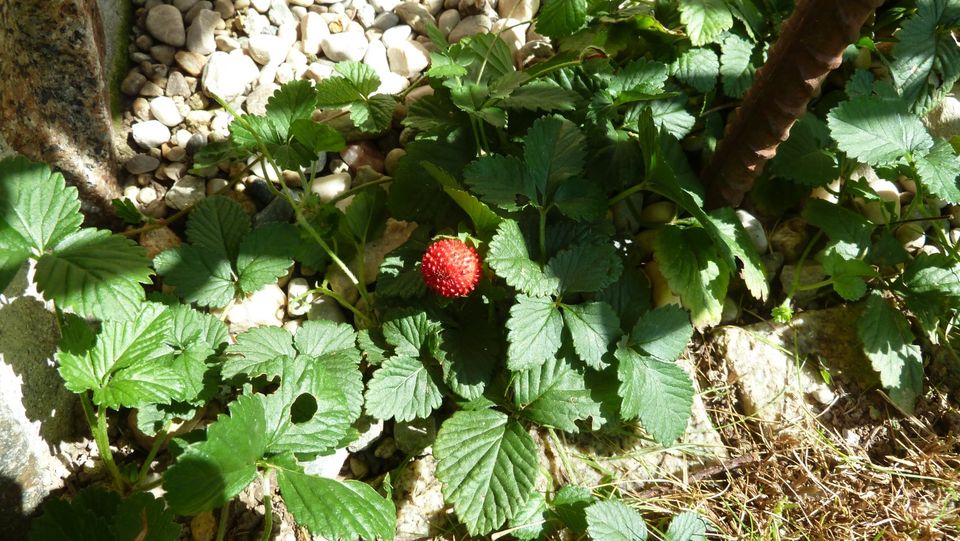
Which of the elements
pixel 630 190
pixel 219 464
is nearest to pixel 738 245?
pixel 630 190

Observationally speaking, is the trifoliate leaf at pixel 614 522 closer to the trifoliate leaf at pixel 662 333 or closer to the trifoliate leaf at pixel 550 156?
the trifoliate leaf at pixel 662 333

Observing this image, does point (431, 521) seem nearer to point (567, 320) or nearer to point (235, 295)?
point (567, 320)

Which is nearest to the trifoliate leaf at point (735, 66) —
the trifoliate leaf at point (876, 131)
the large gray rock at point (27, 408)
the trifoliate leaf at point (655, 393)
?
the trifoliate leaf at point (876, 131)

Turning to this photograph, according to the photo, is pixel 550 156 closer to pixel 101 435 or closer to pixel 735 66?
pixel 735 66

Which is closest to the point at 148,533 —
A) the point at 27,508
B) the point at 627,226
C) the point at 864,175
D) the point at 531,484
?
the point at 27,508

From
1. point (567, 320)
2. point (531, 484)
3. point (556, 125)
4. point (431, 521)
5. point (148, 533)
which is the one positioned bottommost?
point (431, 521)

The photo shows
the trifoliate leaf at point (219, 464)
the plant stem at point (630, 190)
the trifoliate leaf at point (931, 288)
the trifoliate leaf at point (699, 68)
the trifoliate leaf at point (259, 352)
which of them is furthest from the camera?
the trifoliate leaf at point (699, 68)

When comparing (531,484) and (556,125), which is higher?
(556,125)

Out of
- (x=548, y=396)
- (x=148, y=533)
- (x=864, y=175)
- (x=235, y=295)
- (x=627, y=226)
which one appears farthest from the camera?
(x=864, y=175)
